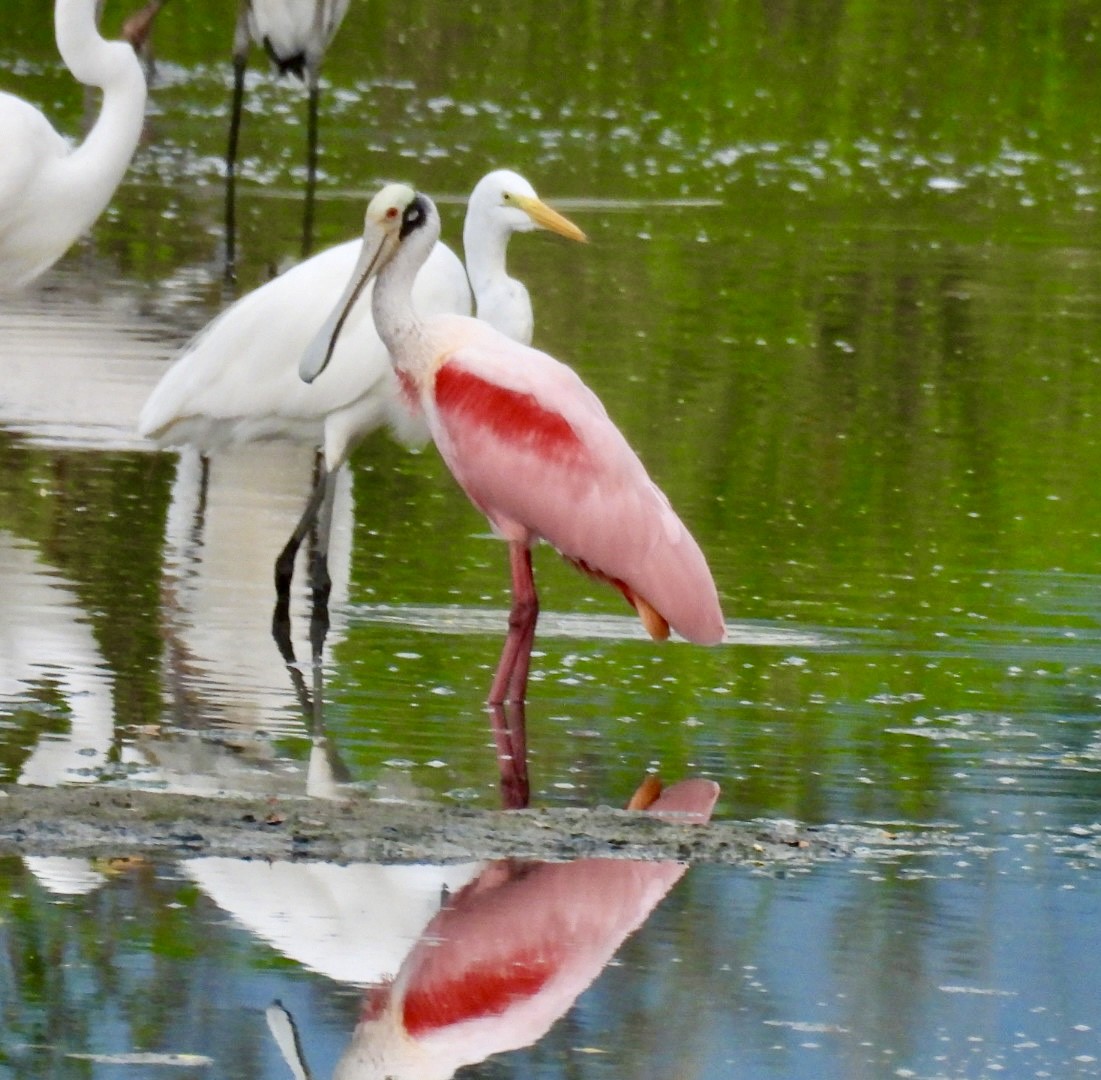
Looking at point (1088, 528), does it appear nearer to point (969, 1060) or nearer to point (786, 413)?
point (786, 413)

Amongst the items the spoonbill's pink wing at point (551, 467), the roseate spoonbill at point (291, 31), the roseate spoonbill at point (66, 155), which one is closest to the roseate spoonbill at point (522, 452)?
the spoonbill's pink wing at point (551, 467)

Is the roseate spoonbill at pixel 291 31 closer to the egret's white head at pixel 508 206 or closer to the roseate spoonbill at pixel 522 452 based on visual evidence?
the egret's white head at pixel 508 206

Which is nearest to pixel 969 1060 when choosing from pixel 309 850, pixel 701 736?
pixel 309 850

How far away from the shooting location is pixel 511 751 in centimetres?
657

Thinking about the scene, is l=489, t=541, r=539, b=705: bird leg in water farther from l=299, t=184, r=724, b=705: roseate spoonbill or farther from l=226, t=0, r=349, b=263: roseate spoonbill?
l=226, t=0, r=349, b=263: roseate spoonbill

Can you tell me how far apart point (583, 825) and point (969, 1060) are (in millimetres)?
1340

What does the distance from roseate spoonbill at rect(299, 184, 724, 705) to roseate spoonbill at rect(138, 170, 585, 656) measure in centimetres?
55

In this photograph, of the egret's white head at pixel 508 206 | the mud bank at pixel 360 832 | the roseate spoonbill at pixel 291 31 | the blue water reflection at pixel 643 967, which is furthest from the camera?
the roseate spoonbill at pixel 291 31

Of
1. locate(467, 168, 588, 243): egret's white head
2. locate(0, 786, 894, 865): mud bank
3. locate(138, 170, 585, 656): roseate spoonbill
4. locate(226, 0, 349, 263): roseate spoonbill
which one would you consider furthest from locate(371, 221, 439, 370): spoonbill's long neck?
locate(226, 0, 349, 263): roseate spoonbill

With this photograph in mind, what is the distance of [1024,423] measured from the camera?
446 inches

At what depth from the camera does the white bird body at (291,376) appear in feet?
26.9

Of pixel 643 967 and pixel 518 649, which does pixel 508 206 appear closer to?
pixel 518 649

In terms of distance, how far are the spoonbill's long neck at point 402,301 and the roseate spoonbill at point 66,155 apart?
7.40ft

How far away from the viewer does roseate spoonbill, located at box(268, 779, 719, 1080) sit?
4555 mm
